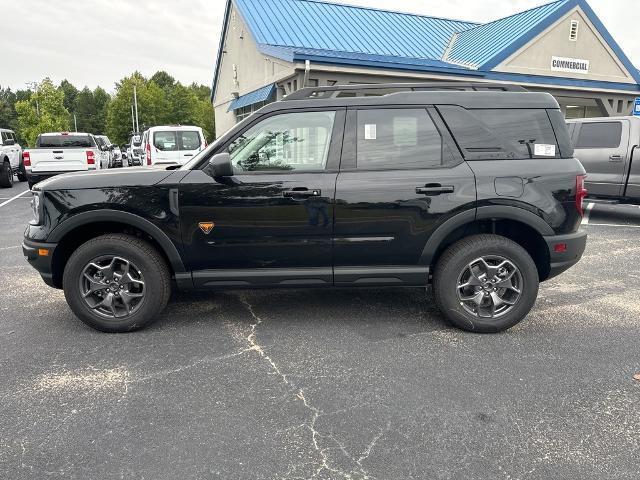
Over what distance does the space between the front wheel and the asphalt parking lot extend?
0.51ft

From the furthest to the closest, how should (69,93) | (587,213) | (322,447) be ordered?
(69,93)
(587,213)
(322,447)

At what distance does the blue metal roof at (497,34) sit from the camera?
1702 cm

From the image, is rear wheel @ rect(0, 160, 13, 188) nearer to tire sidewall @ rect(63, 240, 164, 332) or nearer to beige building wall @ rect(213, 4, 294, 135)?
beige building wall @ rect(213, 4, 294, 135)

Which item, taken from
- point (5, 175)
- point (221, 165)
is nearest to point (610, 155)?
point (221, 165)

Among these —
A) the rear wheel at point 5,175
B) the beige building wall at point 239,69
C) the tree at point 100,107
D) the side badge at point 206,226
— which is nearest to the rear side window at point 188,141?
the beige building wall at point 239,69

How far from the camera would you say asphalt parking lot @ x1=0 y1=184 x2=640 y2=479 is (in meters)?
2.48

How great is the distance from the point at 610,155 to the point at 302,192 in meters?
7.83

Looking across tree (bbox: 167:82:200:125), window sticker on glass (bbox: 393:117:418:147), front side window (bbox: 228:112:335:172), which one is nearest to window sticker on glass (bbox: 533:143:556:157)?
window sticker on glass (bbox: 393:117:418:147)

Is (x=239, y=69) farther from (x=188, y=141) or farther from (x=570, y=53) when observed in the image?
(x=570, y=53)

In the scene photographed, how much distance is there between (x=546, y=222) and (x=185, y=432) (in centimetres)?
307

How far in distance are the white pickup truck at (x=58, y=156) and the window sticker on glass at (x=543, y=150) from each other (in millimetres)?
12152

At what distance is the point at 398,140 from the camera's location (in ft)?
13.1

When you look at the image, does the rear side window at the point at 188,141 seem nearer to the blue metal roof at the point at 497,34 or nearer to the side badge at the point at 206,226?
the blue metal roof at the point at 497,34

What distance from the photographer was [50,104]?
44.9 m
